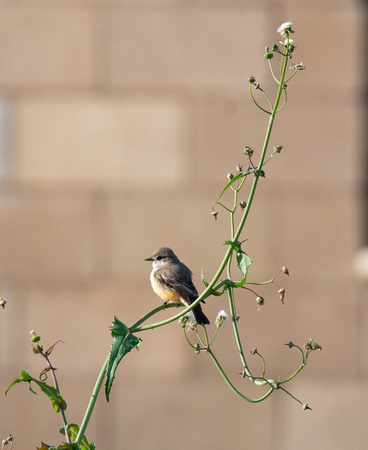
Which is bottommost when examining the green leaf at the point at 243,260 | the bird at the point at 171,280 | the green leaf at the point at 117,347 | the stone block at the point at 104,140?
the bird at the point at 171,280

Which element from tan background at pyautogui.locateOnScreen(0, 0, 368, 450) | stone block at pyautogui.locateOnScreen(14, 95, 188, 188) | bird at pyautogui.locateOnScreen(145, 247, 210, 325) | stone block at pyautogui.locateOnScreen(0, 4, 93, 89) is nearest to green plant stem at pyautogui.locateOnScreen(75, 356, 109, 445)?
bird at pyautogui.locateOnScreen(145, 247, 210, 325)

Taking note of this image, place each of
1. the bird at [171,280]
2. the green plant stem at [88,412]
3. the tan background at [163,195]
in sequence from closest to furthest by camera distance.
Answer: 1. the green plant stem at [88,412]
2. the bird at [171,280]
3. the tan background at [163,195]

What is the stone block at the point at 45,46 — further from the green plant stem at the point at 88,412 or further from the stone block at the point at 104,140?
the green plant stem at the point at 88,412

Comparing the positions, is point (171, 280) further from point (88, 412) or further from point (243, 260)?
point (88, 412)

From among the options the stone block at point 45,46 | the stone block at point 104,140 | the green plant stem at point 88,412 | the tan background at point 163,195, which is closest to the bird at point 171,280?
the green plant stem at point 88,412

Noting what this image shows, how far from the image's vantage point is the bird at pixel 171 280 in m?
3.69

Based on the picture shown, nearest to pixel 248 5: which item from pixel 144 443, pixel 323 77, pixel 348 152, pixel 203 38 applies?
pixel 203 38

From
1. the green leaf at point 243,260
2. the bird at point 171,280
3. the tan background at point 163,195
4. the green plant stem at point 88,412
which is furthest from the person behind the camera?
the tan background at point 163,195

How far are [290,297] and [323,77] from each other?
1.77 m

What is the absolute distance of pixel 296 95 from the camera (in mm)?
6383

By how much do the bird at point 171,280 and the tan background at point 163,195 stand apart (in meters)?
2.34

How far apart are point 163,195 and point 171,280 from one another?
2.57 m

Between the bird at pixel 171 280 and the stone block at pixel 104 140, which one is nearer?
the bird at pixel 171 280

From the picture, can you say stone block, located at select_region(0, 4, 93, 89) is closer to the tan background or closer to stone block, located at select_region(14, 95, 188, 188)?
the tan background
